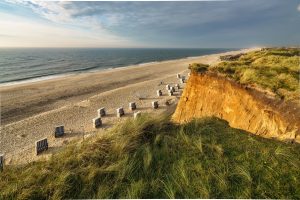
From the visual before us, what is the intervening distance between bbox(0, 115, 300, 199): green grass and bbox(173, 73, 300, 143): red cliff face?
107cm

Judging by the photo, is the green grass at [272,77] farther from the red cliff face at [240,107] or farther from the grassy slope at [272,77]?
the red cliff face at [240,107]

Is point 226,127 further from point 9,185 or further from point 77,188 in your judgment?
point 9,185

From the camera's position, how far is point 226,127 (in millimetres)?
6352

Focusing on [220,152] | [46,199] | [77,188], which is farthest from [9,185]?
[220,152]

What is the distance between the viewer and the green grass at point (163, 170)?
151 inches

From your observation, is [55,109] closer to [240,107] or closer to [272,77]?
[240,107]

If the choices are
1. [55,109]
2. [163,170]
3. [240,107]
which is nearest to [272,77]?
[240,107]

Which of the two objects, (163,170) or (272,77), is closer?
(163,170)

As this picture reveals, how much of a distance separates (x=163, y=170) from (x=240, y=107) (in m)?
5.19

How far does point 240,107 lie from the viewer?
849cm

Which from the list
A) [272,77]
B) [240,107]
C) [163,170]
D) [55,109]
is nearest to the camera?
[163,170]

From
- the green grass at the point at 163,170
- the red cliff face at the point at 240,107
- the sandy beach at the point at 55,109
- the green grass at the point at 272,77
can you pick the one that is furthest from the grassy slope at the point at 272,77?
the sandy beach at the point at 55,109

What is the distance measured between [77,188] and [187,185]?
75.9 inches

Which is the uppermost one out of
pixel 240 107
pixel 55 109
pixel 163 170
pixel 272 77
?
pixel 272 77
